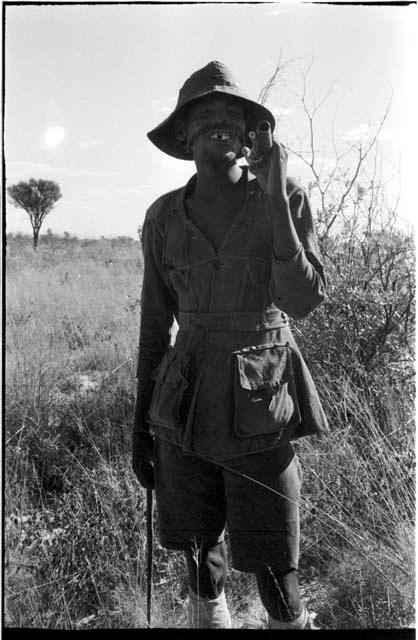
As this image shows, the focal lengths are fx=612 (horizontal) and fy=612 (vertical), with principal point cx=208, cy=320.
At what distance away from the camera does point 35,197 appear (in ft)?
14.6

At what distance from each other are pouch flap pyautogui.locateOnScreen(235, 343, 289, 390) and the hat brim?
2.35 feet

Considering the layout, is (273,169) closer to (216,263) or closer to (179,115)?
(216,263)

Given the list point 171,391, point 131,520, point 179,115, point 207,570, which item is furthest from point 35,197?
point 207,570

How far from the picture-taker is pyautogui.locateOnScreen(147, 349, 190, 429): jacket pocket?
2.01 metres

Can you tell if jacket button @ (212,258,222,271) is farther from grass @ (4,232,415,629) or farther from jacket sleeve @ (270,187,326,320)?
grass @ (4,232,415,629)

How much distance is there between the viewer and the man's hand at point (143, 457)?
7.50 ft

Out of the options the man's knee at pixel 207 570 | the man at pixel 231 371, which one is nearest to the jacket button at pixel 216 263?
the man at pixel 231 371

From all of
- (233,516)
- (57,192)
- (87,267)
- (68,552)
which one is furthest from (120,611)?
(87,267)

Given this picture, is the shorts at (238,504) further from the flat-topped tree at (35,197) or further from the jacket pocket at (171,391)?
the flat-topped tree at (35,197)

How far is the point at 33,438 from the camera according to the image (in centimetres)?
391

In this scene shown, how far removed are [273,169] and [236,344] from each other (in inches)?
22.5

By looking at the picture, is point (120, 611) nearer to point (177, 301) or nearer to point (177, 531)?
point (177, 531)

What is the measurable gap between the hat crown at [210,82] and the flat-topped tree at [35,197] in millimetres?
1437

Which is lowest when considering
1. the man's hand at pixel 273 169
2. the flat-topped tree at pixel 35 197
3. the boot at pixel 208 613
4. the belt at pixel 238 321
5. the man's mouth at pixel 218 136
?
the boot at pixel 208 613
